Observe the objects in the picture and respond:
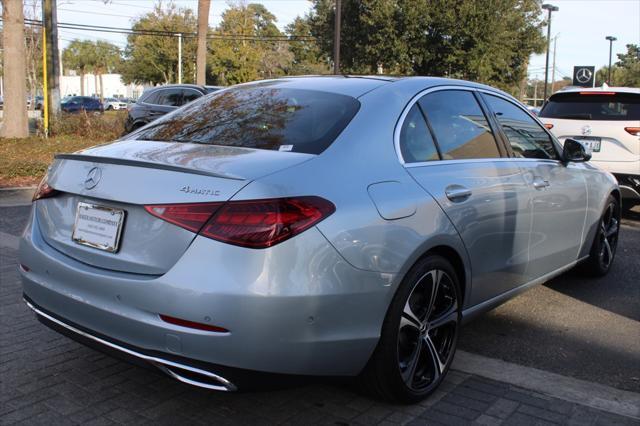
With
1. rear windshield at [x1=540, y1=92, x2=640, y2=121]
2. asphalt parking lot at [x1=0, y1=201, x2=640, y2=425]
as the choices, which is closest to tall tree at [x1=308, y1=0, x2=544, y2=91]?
rear windshield at [x1=540, y1=92, x2=640, y2=121]

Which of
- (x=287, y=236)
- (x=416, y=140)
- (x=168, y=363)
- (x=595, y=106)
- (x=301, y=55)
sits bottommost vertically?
(x=168, y=363)

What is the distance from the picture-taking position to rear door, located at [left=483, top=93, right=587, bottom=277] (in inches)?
167

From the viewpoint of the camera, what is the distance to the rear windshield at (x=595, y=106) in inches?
322

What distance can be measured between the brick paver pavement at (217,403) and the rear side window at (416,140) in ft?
4.14

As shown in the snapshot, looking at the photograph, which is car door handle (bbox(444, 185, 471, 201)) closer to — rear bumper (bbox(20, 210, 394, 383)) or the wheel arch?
the wheel arch

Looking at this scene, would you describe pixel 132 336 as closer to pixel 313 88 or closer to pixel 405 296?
pixel 405 296

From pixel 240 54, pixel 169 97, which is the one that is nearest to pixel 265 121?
pixel 169 97

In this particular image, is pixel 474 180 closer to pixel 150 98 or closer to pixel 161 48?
pixel 150 98

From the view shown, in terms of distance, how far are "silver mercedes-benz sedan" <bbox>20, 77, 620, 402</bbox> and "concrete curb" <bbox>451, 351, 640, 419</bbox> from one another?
0.34 metres

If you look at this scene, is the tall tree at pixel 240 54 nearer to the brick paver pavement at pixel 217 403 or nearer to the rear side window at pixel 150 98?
the rear side window at pixel 150 98

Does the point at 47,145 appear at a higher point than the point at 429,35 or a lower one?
lower

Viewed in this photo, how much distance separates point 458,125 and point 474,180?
408 millimetres

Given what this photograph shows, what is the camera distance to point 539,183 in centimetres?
427

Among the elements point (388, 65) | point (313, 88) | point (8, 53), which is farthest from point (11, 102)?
point (388, 65)
